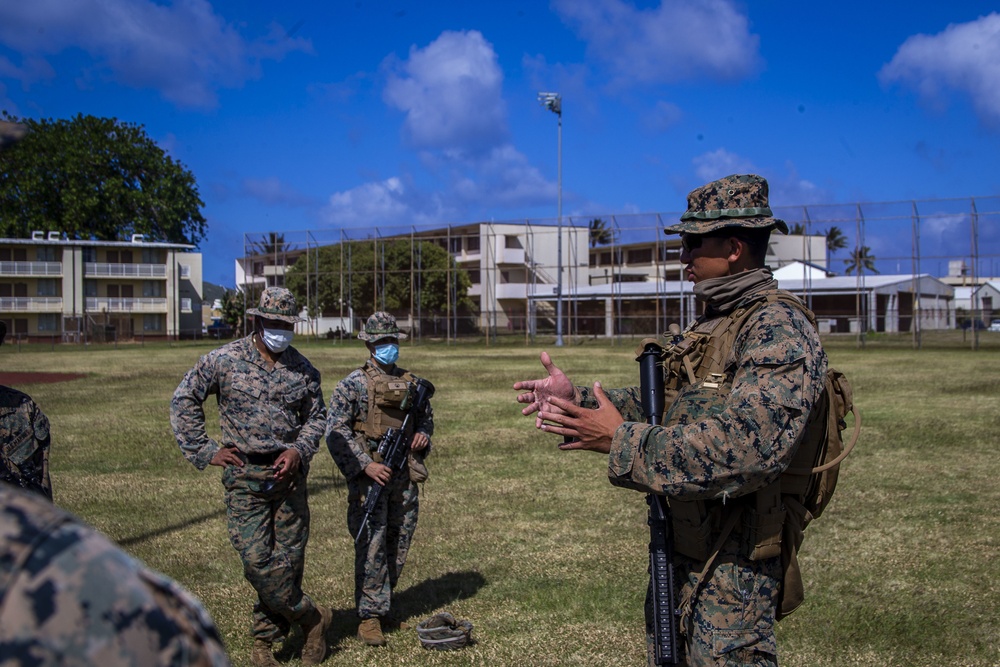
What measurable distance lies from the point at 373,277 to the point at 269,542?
2072 inches

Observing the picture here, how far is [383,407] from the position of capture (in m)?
6.58

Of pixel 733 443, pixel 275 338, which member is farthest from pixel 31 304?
pixel 733 443

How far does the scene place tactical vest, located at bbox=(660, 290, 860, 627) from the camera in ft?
9.89

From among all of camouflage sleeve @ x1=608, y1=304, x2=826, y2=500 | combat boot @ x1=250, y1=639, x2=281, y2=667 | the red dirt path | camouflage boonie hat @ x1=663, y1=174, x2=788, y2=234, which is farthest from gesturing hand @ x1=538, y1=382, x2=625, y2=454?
the red dirt path

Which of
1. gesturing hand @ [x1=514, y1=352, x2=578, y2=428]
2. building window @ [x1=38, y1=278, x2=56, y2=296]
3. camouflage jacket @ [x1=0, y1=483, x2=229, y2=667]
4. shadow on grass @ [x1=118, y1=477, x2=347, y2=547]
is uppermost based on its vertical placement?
building window @ [x1=38, y1=278, x2=56, y2=296]

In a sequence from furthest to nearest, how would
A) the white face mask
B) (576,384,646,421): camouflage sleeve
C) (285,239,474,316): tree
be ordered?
(285,239,474,316): tree < the white face mask < (576,384,646,421): camouflage sleeve

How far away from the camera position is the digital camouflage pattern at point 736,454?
8.88 ft

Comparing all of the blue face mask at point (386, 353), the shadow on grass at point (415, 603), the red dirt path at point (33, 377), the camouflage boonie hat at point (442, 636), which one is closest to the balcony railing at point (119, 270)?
the red dirt path at point (33, 377)

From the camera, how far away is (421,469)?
654 centimetres

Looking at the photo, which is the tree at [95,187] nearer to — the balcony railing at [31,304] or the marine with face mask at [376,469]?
the balcony railing at [31,304]

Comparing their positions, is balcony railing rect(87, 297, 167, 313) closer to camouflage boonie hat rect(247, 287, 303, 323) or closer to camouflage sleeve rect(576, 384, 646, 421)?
camouflage boonie hat rect(247, 287, 303, 323)

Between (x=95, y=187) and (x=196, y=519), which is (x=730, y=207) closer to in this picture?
(x=196, y=519)

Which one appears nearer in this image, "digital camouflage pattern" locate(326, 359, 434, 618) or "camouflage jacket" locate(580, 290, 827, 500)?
"camouflage jacket" locate(580, 290, 827, 500)

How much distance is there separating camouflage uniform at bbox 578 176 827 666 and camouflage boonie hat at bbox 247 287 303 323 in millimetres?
3213
